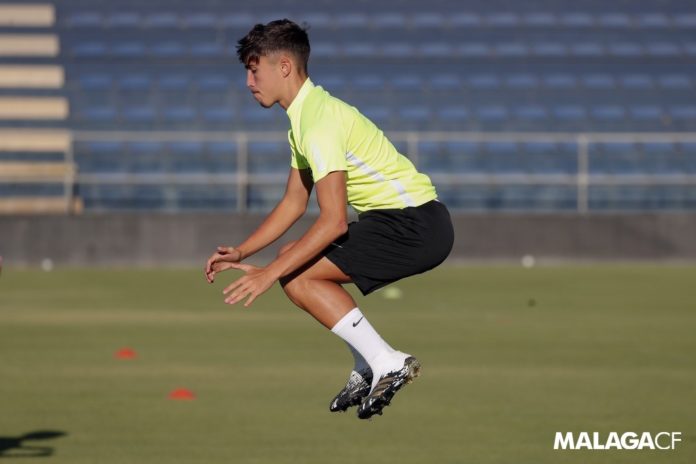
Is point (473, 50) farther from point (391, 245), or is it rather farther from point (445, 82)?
point (391, 245)

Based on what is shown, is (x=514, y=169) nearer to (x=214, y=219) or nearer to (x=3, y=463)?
(x=214, y=219)

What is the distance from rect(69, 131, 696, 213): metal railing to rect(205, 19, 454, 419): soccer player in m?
15.6

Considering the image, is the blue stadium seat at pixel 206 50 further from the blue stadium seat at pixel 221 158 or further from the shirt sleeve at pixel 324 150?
the shirt sleeve at pixel 324 150

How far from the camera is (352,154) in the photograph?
5.45 metres

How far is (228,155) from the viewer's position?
23.3 m

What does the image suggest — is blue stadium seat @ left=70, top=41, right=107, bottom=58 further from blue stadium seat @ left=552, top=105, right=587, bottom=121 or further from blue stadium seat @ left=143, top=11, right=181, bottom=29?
blue stadium seat @ left=552, top=105, right=587, bottom=121

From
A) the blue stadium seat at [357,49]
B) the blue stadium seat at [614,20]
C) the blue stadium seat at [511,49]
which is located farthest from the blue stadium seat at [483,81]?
the blue stadium seat at [614,20]

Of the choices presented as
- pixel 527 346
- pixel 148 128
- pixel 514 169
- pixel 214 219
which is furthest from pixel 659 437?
pixel 148 128

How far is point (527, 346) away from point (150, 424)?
472cm

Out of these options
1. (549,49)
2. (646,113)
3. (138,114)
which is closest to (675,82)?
(646,113)

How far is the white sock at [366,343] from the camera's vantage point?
18.4 feet

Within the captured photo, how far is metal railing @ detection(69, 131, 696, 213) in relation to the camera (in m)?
21.5

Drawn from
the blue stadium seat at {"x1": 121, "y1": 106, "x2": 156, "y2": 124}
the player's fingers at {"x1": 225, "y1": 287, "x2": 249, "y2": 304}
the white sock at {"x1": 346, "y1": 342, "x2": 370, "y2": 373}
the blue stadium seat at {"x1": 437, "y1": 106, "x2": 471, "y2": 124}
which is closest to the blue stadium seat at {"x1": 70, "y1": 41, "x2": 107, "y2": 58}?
the blue stadium seat at {"x1": 121, "y1": 106, "x2": 156, "y2": 124}

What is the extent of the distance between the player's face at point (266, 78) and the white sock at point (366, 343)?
36.2 inches
